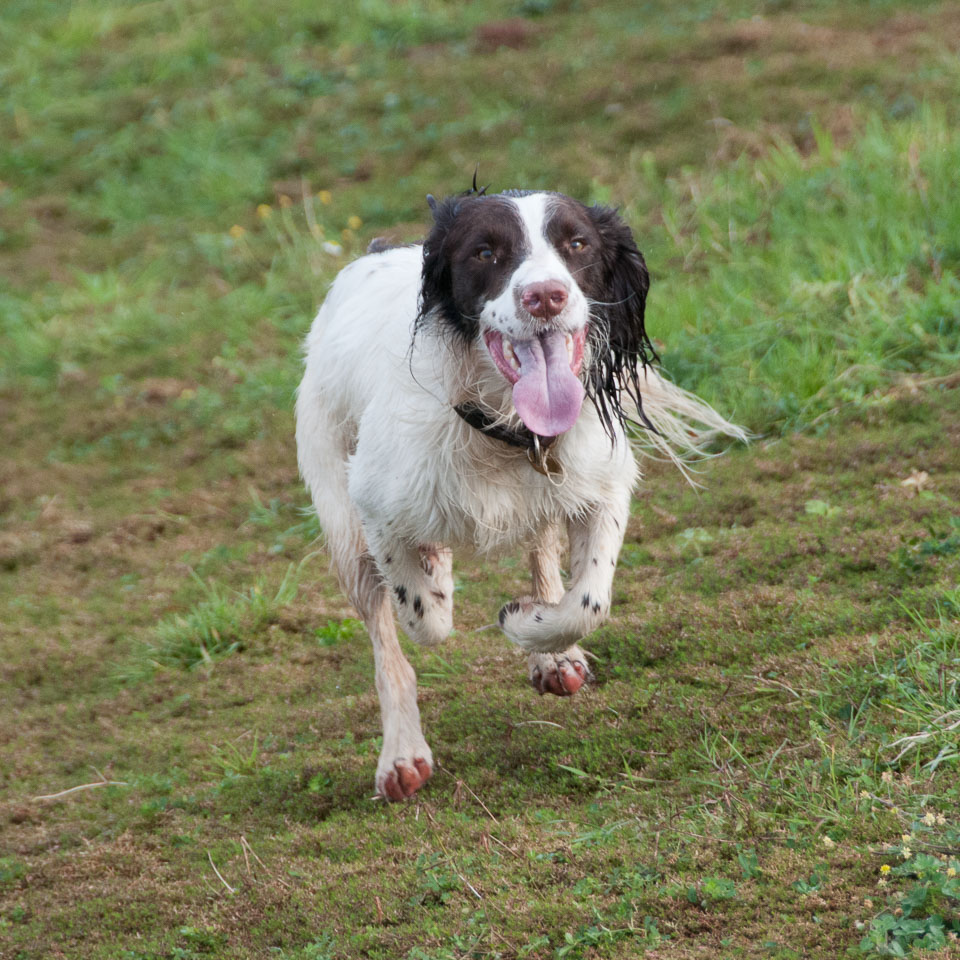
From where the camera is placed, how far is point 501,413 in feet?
11.2

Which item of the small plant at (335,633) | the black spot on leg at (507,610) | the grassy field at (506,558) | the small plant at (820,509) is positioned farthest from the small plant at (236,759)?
the small plant at (820,509)

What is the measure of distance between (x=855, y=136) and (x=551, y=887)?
5607mm

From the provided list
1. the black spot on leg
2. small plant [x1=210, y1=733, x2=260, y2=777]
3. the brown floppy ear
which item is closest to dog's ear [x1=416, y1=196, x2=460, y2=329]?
the brown floppy ear

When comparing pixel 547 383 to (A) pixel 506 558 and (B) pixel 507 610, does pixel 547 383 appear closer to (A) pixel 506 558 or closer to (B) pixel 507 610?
(B) pixel 507 610

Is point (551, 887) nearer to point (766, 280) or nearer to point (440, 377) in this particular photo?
point (440, 377)

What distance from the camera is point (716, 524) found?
5004mm

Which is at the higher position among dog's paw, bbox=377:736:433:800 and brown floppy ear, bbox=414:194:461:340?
brown floppy ear, bbox=414:194:461:340

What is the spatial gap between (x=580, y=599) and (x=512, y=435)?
1.61ft

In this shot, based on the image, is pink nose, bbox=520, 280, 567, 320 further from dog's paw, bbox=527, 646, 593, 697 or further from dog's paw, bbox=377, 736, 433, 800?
dog's paw, bbox=377, 736, 433, 800

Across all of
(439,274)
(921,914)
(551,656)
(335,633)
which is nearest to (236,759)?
(335,633)

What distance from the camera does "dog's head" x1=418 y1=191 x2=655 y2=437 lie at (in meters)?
3.17

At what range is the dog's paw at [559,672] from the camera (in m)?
3.87

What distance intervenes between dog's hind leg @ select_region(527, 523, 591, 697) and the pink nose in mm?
889

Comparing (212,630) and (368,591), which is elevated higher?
(368,591)
